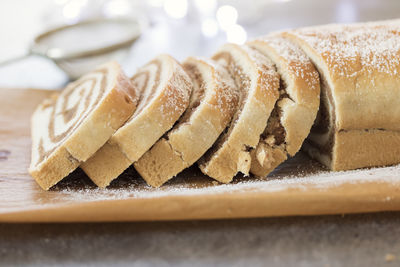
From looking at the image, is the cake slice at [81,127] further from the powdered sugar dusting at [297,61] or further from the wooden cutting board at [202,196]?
the powdered sugar dusting at [297,61]

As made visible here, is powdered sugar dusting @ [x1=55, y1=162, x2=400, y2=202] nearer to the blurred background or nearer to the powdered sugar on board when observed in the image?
the powdered sugar on board

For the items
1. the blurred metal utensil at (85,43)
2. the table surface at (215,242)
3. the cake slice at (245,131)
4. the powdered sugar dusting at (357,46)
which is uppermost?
the blurred metal utensil at (85,43)

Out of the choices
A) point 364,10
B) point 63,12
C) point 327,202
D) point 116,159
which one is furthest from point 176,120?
point 63,12

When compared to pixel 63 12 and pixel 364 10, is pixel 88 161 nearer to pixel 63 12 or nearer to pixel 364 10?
pixel 364 10

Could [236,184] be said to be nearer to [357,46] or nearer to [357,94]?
[357,94]

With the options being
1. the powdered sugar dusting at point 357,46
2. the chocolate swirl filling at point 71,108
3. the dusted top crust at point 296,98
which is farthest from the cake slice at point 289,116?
the chocolate swirl filling at point 71,108

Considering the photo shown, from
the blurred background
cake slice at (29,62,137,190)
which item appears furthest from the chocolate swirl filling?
the blurred background
